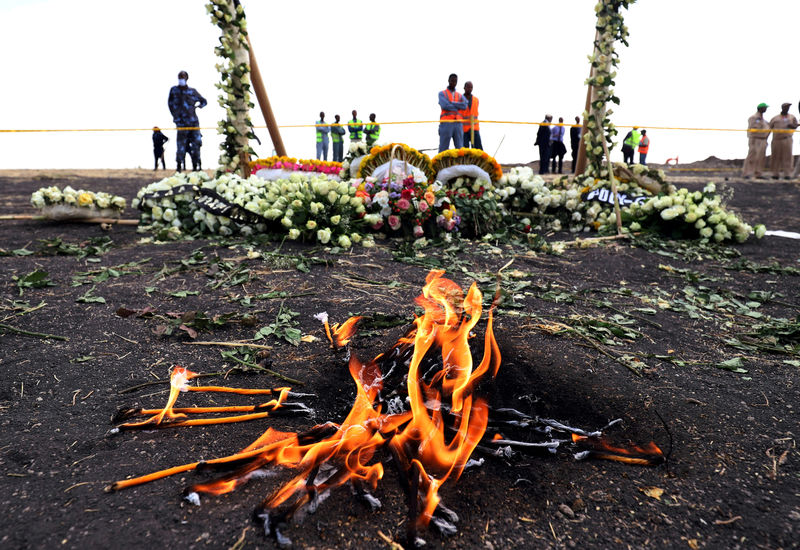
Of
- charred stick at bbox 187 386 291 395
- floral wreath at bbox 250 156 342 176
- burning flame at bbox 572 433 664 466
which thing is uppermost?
floral wreath at bbox 250 156 342 176

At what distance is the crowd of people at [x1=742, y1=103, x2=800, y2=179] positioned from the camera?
1455 cm

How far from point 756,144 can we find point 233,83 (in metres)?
15.6

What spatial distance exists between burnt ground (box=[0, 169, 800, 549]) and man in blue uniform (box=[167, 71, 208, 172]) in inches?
277

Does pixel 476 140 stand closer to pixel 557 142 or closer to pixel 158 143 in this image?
pixel 557 142

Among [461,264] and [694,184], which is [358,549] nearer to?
[461,264]

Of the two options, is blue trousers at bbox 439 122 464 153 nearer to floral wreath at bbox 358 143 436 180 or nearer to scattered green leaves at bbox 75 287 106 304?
floral wreath at bbox 358 143 436 180

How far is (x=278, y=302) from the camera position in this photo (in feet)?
12.4

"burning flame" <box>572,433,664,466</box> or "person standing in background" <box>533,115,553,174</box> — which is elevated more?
"person standing in background" <box>533,115,553,174</box>

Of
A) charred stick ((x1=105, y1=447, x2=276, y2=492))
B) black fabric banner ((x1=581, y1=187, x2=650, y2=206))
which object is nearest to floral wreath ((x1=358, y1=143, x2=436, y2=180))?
black fabric banner ((x1=581, y1=187, x2=650, y2=206))

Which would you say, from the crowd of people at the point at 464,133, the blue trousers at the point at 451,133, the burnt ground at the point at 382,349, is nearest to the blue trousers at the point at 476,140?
the crowd of people at the point at 464,133

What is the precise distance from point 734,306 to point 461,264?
230 cm

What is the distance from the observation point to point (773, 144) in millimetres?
15234

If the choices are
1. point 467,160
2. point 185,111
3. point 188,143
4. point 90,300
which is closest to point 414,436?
point 90,300

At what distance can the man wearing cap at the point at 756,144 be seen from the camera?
1480 cm
